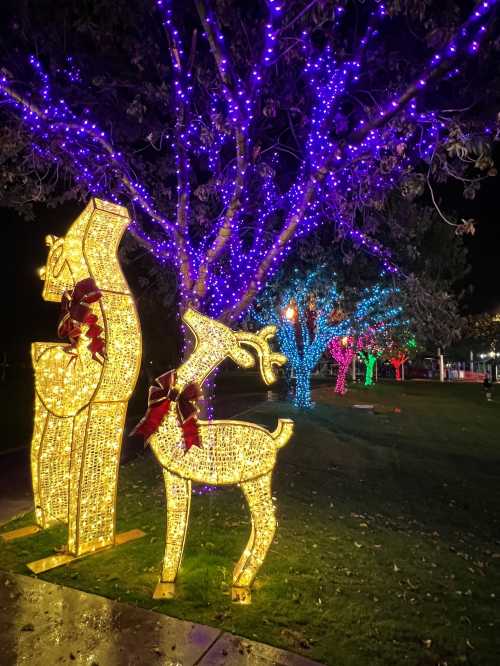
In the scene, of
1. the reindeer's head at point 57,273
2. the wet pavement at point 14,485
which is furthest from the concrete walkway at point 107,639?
the reindeer's head at point 57,273

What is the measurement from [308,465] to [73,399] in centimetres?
567

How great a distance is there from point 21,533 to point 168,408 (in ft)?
8.88

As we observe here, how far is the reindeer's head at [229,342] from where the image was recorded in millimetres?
4035

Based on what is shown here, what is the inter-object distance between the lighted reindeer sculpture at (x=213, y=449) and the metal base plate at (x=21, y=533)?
2.08 m

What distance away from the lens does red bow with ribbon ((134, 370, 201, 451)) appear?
3902 mm

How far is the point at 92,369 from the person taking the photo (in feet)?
14.6

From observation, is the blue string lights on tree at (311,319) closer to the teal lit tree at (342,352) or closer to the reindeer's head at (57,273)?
the teal lit tree at (342,352)

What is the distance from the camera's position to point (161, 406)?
4.00 metres

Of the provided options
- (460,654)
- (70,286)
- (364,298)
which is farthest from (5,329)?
(460,654)

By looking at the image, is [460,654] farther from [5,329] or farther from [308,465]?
[5,329]

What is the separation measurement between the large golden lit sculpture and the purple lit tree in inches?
78.7

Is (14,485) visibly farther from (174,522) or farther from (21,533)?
(174,522)

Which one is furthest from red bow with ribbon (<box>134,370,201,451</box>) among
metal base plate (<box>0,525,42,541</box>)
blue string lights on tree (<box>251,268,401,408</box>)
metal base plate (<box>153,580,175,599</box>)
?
blue string lights on tree (<box>251,268,401,408</box>)

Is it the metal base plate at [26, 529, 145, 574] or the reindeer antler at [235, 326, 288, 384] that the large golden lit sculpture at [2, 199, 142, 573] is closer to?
the metal base plate at [26, 529, 145, 574]
